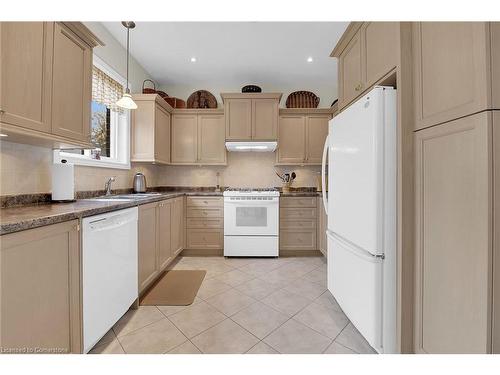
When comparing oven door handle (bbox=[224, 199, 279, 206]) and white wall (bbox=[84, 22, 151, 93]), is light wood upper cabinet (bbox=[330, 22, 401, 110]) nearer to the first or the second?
oven door handle (bbox=[224, 199, 279, 206])

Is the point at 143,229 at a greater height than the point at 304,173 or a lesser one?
lesser

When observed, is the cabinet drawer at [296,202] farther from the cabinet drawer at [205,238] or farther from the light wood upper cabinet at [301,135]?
the cabinet drawer at [205,238]

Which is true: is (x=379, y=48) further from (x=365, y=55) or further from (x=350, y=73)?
(x=350, y=73)

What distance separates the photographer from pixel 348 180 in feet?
4.82

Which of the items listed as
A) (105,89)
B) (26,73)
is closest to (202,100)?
(105,89)

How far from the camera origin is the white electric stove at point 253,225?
3088mm

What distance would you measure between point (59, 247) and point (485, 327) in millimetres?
1828

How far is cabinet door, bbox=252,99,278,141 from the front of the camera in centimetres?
329

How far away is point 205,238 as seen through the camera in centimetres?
318

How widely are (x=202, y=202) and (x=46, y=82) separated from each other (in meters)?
2.15

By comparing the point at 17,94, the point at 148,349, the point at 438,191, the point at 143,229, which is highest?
the point at 17,94

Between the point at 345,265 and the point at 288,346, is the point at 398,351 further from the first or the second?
the point at 288,346

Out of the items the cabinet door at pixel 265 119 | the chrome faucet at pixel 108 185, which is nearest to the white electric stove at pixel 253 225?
the cabinet door at pixel 265 119

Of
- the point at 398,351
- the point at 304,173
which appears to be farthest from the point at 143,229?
the point at 304,173
